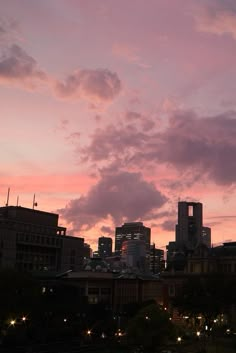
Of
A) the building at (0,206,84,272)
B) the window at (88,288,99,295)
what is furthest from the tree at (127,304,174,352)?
the building at (0,206,84,272)

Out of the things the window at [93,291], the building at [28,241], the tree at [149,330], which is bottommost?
the tree at [149,330]

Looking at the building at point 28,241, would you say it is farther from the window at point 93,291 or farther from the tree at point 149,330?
the tree at point 149,330

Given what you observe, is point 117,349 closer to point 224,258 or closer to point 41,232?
point 224,258

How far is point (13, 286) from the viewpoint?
96062mm

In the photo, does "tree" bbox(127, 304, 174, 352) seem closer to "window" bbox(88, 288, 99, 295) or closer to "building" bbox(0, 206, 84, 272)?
"window" bbox(88, 288, 99, 295)

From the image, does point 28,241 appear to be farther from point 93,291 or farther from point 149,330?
point 149,330

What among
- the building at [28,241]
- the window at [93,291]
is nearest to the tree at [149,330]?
the window at [93,291]

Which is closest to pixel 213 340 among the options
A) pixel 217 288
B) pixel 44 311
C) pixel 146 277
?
pixel 217 288

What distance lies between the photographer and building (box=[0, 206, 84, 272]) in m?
173

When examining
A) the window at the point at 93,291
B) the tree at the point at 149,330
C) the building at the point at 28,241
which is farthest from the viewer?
the building at the point at 28,241

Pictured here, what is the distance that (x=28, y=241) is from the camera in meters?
184

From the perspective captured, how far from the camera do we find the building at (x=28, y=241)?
6826 inches

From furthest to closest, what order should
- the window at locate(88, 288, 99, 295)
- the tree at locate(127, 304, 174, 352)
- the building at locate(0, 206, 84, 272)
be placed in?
1. the building at locate(0, 206, 84, 272)
2. the window at locate(88, 288, 99, 295)
3. the tree at locate(127, 304, 174, 352)

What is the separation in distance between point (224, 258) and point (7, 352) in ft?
242
